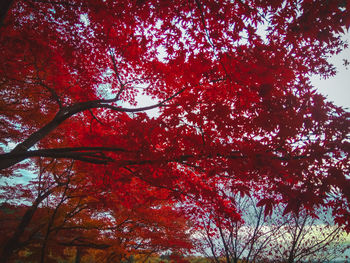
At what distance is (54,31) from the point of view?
5348 mm

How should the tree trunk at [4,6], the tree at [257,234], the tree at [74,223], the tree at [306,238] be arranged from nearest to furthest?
the tree trunk at [4,6], the tree at [74,223], the tree at [257,234], the tree at [306,238]

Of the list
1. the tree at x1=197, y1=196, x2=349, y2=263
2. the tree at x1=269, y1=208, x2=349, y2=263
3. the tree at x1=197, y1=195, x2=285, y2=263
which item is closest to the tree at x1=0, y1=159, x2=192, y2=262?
the tree at x1=197, y1=195, x2=285, y2=263

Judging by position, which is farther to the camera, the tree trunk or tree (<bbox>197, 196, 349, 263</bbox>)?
tree (<bbox>197, 196, 349, 263</bbox>)

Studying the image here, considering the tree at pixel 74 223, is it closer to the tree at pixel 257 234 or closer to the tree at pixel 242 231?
the tree at pixel 242 231

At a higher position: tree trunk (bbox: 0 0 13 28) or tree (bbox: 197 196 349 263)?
tree trunk (bbox: 0 0 13 28)

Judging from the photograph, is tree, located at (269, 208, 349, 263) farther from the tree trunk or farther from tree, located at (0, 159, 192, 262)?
the tree trunk

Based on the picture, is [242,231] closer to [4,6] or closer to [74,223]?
[74,223]

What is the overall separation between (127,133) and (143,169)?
2.97 feet

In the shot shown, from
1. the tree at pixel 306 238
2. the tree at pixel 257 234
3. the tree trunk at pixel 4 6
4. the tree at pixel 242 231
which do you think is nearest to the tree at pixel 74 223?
the tree at pixel 242 231

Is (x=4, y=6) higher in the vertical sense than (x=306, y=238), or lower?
higher

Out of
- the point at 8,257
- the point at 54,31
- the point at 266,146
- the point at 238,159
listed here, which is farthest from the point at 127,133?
the point at 54,31

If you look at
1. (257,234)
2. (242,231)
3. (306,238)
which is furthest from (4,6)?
(306,238)

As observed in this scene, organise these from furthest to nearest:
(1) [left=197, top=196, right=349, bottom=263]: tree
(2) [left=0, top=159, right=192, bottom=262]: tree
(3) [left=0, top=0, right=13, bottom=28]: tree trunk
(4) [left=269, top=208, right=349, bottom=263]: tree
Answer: (4) [left=269, top=208, right=349, bottom=263]: tree
(1) [left=197, top=196, right=349, bottom=263]: tree
(2) [left=0, top=159, right=192, bottom=262]: tree
(3) [left=0, top=0, right=13, bottom=28]: tree trunk

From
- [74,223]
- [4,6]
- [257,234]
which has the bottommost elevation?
[257,234]
